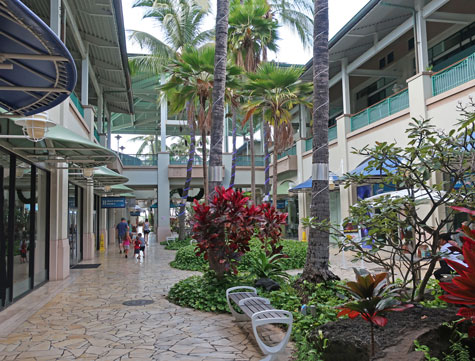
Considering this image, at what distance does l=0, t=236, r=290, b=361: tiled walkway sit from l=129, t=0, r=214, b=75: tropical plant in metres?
16.1

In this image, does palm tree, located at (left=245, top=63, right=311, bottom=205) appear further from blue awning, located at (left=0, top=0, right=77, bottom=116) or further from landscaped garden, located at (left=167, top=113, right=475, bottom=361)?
blue awning, located at (left=0, top=0, right=77, bottom=116)

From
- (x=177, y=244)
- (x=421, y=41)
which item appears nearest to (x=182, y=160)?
(x=177, y=244)

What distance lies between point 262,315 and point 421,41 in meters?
13.3

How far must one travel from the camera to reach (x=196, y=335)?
256 inches

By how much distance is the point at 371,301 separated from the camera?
411cm

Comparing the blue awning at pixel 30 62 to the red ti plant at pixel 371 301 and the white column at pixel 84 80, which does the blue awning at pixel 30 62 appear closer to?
the red ti plant at pixel 371 301

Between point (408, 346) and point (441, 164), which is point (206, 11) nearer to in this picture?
point (441, 164)

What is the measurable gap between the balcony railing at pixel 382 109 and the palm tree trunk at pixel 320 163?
8.05 meters

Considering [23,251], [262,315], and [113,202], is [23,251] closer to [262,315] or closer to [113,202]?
[262,315]

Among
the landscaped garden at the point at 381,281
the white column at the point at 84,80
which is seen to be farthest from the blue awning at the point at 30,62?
the white column at the point at 84,80

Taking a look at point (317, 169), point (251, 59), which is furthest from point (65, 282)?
point (251, 59)

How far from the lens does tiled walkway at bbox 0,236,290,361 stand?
5699 millimetres

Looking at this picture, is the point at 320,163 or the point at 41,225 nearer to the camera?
the point at 320,163

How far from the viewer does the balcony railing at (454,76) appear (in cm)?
1218
